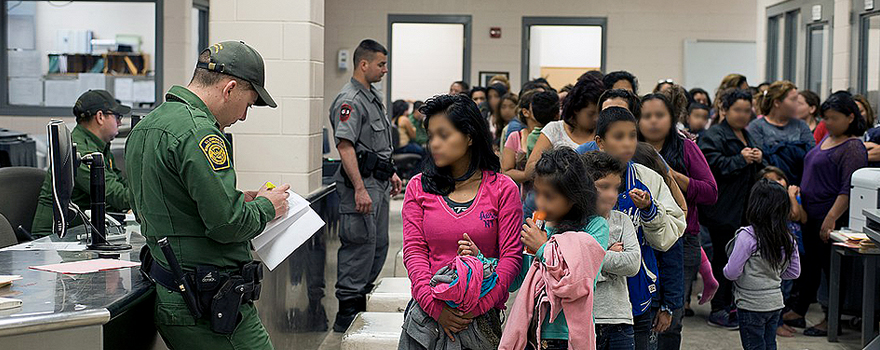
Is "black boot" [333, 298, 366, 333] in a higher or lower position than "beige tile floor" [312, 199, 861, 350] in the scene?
higher

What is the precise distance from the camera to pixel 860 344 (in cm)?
577

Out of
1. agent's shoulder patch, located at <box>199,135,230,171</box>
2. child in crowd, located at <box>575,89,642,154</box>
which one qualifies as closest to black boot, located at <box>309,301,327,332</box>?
child in crowd, located at <box>575,89,642,154</box>

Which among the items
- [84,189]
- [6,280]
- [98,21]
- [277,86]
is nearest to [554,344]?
[6,280]

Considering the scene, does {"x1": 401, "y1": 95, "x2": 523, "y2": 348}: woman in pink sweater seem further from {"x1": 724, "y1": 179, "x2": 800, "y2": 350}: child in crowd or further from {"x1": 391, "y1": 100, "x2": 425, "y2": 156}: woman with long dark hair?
{"x1": 391, "y1": 100, "x2": 425, "y2": 156}: woman with long dark hair

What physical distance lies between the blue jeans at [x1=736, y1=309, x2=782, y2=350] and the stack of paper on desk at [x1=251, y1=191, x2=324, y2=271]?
2.45 metres

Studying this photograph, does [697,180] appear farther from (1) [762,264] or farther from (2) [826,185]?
(2) [826,185]

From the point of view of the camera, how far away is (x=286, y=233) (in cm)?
326

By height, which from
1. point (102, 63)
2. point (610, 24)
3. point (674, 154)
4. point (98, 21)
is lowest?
point (674, 154)

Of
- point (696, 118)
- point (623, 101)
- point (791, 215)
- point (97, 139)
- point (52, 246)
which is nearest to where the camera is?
point (52, 246)

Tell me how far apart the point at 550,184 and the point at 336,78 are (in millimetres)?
11542

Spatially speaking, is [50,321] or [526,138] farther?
[526,138]

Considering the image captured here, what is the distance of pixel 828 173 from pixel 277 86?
11.3 feet

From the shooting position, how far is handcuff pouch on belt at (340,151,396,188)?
18.6 feet

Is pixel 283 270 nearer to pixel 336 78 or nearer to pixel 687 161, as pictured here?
pixel 687 161
